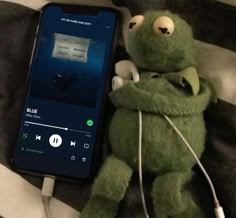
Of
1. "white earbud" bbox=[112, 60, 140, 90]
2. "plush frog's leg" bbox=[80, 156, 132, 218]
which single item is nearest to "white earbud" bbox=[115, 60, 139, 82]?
"white earbud" bbox=[112, 60, 140, 90]

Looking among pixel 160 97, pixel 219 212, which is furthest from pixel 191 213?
pixel 160 97

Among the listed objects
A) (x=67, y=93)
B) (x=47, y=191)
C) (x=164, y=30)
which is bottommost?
(x=47, y=191)

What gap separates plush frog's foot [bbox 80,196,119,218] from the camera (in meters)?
0.53

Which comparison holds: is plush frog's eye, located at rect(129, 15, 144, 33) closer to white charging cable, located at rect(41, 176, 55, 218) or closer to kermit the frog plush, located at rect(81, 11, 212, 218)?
kermit the frog plush, located at rect(81, 11, 212, 218)

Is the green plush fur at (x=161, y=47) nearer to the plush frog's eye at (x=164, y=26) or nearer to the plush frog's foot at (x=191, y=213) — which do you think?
the plush frog's eye at (x=164, y=26)

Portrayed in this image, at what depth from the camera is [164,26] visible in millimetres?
490

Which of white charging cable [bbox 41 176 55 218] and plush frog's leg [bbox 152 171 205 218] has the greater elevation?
plush frog's leg [bbox 152 171 205 218]

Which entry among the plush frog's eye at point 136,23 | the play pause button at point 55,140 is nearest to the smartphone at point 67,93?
the play pause button at point 55,140

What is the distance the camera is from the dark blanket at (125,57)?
536mm

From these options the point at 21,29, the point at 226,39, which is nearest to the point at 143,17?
the point at 226,39

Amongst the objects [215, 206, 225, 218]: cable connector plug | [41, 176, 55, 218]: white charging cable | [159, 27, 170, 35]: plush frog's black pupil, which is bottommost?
[41, 176, 55, 218]: white charging cable

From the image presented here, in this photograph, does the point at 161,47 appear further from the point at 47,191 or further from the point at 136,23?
the point at 47,191

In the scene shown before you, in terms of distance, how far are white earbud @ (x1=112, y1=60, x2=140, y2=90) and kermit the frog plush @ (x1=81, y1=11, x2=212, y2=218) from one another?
1 centimetres

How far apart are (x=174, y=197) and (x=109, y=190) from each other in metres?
0.07
